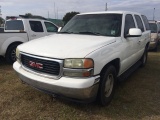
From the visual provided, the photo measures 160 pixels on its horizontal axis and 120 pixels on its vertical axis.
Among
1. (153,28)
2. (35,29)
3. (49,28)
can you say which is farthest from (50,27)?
(153,28)

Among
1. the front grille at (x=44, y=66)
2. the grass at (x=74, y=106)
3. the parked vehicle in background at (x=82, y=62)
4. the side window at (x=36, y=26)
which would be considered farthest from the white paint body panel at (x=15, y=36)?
the front grille at (x=44, y=66)

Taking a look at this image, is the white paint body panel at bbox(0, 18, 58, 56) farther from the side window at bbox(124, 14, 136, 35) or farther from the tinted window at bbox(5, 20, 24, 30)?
the side window at bbox(124, 14, 136, 35)

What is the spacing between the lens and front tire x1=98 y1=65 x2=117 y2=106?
3.36 metres

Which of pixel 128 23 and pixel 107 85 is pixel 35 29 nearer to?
pixel 128 23

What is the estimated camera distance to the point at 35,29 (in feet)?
→ 26.5

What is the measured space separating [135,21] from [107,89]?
2430 millimetres

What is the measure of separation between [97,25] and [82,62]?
1.65 metres

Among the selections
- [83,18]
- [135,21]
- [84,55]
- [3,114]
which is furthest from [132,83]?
[3,114]

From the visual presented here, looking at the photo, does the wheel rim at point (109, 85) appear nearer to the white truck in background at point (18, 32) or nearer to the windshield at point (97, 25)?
the windshield at point (97, 25)

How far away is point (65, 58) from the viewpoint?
2.99 m

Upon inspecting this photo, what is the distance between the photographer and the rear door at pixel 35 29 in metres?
7.82

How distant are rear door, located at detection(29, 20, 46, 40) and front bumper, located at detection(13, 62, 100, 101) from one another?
4.86m

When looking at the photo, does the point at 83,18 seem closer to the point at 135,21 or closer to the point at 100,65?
the point at 135,21

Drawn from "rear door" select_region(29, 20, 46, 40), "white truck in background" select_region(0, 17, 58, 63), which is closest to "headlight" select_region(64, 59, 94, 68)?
"white truck in background" select_region(0, 17, 58, 63)
